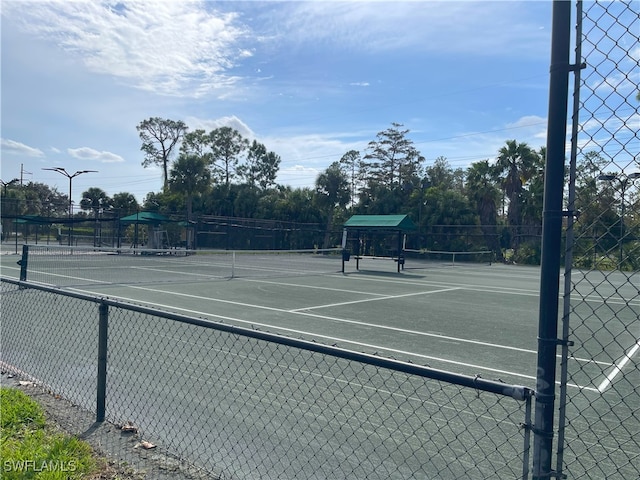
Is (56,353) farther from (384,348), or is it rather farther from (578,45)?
(578,45)

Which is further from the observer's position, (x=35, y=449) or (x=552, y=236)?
(x=35, y=449)

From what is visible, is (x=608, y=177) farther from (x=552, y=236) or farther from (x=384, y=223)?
(x=384, y=223)

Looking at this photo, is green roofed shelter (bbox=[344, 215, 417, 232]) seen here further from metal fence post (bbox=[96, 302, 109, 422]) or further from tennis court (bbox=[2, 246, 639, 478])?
metal fence post (bbox=[96, 302, 109, 422])

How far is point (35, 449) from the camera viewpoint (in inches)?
153

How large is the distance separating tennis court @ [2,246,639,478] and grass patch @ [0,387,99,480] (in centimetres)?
135

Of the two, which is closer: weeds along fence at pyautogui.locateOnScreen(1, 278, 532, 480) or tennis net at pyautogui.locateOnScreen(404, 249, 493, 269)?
weeds along fence at pyautogui.locateOnScreen(1, 278, 532, 480)

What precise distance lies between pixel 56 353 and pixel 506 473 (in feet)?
19.2

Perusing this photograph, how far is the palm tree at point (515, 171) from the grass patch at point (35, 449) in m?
39.5

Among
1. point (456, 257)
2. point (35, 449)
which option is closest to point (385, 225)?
point (456, 257)

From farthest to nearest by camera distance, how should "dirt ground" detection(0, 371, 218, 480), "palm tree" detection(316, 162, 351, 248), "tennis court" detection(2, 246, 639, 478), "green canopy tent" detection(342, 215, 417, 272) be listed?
"palm tree" detection(316, 162, 351, 248) → "green canopy tent" detection(342, 215, 417, 272) → "tennis court" detection(2, 246, 639, 478) → "dirt ground" detection(0, 371, 218, 480)

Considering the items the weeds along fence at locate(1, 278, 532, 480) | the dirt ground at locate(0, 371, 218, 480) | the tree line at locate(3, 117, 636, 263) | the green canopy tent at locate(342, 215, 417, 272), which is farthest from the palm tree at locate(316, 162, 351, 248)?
the dirt ground at locate(0, 371, 218, 480)

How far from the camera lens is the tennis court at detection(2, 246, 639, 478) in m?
7.14

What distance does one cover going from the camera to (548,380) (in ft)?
7.63

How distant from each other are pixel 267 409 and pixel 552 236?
3593 mm
